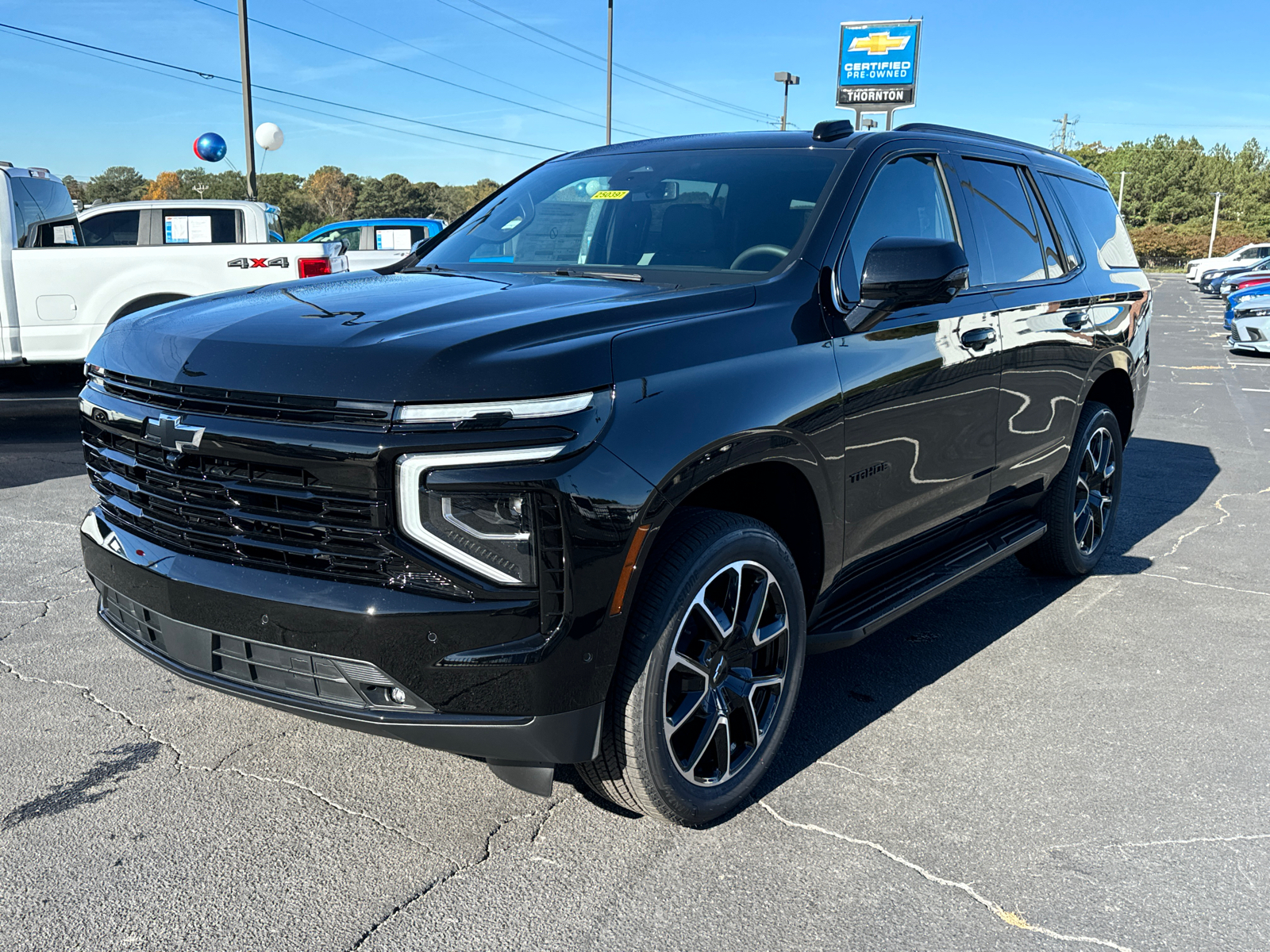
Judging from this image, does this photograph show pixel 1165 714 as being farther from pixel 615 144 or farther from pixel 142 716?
pixel 142 716

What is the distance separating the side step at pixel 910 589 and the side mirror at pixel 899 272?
928 mm

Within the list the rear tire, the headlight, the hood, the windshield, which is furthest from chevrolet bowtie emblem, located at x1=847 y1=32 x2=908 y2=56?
the headlight

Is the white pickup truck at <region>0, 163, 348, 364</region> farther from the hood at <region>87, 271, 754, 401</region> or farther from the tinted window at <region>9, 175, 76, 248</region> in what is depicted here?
the hood at <region>87, 271, 754, 401</region>

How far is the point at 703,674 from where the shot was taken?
2902mm

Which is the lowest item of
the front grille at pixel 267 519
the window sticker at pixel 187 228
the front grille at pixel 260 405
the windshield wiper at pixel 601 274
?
the front grille at pixel 267 519

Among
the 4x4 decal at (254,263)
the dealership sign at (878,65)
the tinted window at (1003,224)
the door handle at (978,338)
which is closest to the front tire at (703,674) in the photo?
the door handle at (978,338)

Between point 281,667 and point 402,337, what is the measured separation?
841 mm

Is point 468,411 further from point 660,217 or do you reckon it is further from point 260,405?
point 660,217

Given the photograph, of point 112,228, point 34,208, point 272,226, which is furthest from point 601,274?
point 272,226

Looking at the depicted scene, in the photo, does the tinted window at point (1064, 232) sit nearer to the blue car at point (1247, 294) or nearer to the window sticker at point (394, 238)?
the blue car at point (1247, 294)

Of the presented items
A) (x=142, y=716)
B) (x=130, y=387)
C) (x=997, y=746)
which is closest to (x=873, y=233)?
(x=997, y=746)

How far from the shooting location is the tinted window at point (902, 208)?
140 inches

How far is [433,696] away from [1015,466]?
2.92 meters

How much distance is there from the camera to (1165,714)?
12.4 feet
